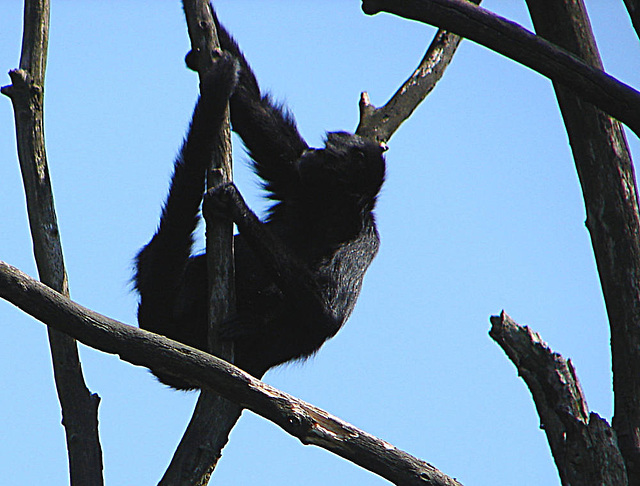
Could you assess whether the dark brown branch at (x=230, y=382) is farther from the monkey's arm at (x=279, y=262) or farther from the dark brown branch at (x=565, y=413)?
the monkey's arm at (x=279, y=262)

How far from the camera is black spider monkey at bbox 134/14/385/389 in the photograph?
4.47m

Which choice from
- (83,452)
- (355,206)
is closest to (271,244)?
(355,206)

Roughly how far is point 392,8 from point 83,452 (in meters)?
2.46

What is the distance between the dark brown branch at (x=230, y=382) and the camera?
9.27 feet

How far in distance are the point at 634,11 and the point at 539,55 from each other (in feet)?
2.03

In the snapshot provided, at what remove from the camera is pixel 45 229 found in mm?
3885

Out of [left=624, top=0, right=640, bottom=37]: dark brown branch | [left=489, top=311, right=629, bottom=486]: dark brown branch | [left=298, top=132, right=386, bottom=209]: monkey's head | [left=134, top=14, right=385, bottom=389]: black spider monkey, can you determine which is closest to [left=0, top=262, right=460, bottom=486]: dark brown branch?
[left=489, top=311, right=629, bottom=486]: dark brown branch

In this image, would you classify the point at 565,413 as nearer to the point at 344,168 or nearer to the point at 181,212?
the point at 181,212

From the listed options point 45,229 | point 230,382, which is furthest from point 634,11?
point 45,229

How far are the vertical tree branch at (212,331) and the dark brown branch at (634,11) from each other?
2.16 metres

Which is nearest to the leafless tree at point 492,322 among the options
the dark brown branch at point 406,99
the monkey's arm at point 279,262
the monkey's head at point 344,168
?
the monkey's arm at point 279,262

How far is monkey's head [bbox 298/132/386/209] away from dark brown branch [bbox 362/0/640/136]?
2346 millimetres

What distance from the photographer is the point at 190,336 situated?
513 cm

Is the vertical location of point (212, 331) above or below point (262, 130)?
below
